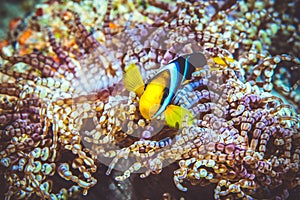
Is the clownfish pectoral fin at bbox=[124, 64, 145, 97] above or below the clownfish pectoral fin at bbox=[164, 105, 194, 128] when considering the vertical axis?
above

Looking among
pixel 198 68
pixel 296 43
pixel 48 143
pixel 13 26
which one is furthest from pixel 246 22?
pixel 13 26

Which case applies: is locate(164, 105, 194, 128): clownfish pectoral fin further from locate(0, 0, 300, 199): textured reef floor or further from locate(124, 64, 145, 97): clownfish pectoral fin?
locate(124, 64, 145, 97): clownfish pectoral fin

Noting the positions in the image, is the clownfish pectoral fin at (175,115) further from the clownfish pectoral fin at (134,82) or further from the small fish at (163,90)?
the clownfish pectoral fin at (134,82)

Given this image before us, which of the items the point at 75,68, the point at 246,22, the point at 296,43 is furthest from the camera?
the point at 296,43

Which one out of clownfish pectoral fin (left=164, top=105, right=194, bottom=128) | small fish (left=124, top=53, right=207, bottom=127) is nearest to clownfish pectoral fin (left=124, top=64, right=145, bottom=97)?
small fish (left=124, top=53, right=207, bottom=127)

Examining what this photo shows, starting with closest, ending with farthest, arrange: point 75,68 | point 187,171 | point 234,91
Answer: point 187,171
point 234,91
point 75,68

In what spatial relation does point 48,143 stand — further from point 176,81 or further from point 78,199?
point 176,81
